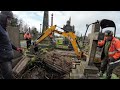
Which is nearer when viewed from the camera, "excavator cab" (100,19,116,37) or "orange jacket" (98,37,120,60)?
"excavator cab" (100,19,116,37)

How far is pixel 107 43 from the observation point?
17.6 ft

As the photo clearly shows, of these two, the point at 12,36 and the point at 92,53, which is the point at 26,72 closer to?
the point at 12,36

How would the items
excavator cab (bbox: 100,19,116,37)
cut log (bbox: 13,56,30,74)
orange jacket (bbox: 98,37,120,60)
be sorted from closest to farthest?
1. excavator cab (bbox: 100,19,116,37)
2. orange jacket (bbox: 98,37,120,60)
3. cut log (bbox: 13,56,30,74)

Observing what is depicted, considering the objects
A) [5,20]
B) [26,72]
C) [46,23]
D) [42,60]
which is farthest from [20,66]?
[46,23]

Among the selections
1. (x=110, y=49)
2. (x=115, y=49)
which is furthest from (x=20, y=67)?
(x=115, y=49)

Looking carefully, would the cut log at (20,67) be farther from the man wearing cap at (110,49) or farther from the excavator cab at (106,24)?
the excavator cab at (106,24)

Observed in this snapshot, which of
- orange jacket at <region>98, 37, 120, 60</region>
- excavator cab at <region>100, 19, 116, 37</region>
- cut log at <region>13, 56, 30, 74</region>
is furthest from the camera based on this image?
cut log at <region>13, 56, 30, 74</region>

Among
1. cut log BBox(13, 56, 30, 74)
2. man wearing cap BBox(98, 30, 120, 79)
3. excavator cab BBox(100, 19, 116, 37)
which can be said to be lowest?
cut log BBox(13, 56, 30, 74)

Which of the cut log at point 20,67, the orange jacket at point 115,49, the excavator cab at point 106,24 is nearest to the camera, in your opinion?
the excavator cab at point 106,24

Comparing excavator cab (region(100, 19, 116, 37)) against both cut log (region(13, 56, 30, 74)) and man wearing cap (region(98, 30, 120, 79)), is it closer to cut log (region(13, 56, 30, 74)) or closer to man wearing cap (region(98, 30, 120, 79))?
man wearing cap (region(98, 30, 120, 79))

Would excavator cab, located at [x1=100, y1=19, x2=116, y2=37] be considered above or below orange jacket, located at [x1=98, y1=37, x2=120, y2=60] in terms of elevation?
above

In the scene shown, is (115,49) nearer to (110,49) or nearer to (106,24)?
(110,49)

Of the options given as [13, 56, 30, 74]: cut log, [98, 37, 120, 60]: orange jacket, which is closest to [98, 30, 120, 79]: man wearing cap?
[98, 37, 120, 60]: orange jacket

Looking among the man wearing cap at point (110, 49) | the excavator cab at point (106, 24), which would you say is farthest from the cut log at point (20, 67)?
the excavator cab at point (106, 24)
